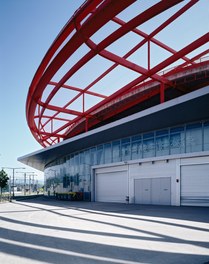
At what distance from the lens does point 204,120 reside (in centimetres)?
1923

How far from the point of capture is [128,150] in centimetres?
2483

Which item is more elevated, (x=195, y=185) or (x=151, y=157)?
(x=151, y=157)

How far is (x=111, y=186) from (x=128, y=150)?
4195mm

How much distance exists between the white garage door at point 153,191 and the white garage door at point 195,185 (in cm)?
142

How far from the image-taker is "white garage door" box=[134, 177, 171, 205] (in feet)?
68.5

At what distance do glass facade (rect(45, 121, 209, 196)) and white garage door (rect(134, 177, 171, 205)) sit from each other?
2072 mm

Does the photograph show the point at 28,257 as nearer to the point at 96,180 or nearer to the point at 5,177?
the point at 96,180

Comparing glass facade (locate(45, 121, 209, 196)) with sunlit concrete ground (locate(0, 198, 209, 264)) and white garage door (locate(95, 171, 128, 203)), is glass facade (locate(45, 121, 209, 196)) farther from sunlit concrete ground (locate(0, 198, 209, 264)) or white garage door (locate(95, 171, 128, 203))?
sunlit concrete ground (locate(0, 198, 209, 264))

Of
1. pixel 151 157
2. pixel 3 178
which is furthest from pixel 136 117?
pixel 3 178

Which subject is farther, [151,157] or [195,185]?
[151,157]

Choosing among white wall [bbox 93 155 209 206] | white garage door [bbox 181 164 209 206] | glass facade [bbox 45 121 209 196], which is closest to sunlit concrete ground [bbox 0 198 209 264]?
white garage door [bbox 181 164 209 206]

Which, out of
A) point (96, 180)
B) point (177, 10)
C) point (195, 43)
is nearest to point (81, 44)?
point (177, 10)

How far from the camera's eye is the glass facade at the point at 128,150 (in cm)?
1968

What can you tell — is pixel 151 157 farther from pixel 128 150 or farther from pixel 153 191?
pixel 128 150
